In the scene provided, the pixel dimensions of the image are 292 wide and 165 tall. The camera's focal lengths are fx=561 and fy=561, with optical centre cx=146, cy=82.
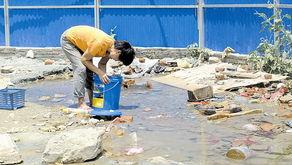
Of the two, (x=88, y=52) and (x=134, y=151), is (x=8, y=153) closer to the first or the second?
(x=134, y=151)

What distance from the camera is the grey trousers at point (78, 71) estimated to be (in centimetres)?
798

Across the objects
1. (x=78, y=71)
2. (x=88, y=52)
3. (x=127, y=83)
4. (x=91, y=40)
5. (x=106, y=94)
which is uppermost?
(x=91, y=40)

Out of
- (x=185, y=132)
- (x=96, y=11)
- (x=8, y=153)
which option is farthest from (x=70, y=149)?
(x=96, y=11)

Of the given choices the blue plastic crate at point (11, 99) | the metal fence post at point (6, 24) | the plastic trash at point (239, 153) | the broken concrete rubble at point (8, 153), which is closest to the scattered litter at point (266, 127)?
the plastic trash at point (239, 153)

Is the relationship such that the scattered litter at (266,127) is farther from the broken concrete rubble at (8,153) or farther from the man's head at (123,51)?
the broken concrete rubble at (8,153)

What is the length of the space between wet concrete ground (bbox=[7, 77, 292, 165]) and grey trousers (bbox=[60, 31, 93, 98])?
669mm

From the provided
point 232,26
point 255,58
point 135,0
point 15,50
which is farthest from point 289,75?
point 15,50

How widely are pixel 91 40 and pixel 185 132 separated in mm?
1917

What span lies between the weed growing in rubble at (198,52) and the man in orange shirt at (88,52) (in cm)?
594

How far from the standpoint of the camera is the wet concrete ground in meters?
5.57

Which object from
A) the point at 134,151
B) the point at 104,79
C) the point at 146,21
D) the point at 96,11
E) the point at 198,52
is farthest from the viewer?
the point at 96,11

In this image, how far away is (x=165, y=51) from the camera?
1453 cm

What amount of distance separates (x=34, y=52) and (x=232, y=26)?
584cm

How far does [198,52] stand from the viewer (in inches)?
551
